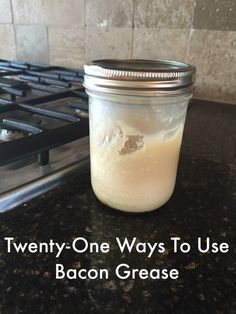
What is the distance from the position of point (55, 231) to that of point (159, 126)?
0.17m

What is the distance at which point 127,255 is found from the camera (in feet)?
1.08

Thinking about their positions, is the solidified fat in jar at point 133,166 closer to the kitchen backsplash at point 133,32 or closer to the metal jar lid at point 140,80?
the metal jar lid at point 140,80

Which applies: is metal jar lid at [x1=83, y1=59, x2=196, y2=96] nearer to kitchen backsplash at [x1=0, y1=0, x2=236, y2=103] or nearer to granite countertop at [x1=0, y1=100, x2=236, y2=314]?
granite countertop at [x1=0, y1=100, x2=236, y2=314]

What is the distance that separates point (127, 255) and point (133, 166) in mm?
100

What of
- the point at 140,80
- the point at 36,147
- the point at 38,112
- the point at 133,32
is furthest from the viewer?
the point at 133,32

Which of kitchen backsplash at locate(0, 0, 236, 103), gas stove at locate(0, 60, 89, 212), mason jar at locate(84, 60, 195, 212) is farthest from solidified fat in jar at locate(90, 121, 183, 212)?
kitchen backsplash at locate(0, 0, 236, 103)

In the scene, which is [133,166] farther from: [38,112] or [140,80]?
[38,112]

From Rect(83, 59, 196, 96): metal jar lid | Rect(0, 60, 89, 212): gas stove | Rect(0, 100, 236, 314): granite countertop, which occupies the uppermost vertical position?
Rect(83, 59, 196, 96): metal jar lid

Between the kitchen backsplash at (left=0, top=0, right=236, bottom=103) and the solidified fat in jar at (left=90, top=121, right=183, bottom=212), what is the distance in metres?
0.54

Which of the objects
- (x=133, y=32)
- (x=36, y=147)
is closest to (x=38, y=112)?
(x=36, y=147)

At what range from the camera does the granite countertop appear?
10.6 inches

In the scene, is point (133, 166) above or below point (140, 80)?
below

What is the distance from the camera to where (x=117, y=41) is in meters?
0.94

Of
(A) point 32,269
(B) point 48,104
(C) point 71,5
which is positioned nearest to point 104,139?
(A) point 32,269
